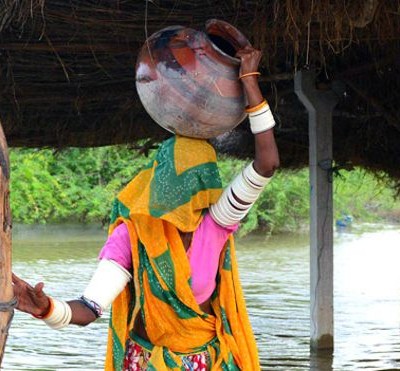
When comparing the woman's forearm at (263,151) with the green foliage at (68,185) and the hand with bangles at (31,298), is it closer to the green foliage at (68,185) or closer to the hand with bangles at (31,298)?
the hand with bangles at (31,298)

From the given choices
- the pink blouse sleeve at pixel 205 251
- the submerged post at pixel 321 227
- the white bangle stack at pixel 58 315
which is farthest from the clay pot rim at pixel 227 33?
the submerged post at pixel 321 227

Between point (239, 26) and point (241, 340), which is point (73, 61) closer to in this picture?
point (239, 26)

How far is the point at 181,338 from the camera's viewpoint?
319 cm

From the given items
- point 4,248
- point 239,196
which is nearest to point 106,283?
point 239,196

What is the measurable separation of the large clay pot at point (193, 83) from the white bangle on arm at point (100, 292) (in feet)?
1.63

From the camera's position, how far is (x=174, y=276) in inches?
121

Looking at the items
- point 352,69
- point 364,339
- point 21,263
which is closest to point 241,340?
point 352,69

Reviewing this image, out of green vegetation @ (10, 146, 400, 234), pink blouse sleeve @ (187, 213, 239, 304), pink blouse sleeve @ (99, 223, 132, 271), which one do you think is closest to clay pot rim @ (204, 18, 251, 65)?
pink blouse sleeve @ (187, 213, 239, 304)

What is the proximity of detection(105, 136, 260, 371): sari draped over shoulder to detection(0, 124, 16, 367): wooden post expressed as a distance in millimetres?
883

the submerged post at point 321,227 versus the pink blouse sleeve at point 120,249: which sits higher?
the submerged post at point 321,227

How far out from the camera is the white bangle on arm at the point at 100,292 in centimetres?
287

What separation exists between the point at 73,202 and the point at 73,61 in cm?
1934

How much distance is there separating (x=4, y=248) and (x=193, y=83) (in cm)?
108

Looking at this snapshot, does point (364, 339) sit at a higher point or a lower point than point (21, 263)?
lower
